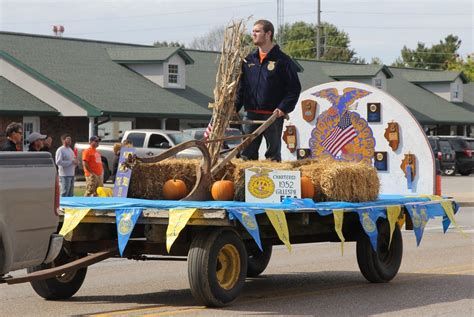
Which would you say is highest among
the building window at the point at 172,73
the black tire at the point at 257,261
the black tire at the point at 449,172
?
the building window at the point at 172,73

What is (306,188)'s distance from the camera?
36.6 feet

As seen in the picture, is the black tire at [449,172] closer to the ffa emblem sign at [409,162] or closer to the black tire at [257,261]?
the ffa emblem sign at [409,162]

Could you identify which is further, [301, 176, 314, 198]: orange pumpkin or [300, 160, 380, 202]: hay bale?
[300, 160, 380, 202]: hay bale

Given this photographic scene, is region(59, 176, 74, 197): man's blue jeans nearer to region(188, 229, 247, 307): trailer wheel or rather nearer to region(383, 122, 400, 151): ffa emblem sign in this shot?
region(383, 122, 400, 151): ffa emblem sign

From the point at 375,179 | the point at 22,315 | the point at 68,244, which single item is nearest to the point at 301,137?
the point at 375,179

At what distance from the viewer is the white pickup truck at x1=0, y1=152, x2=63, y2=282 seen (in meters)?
8.30

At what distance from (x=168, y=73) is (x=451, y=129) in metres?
23.9

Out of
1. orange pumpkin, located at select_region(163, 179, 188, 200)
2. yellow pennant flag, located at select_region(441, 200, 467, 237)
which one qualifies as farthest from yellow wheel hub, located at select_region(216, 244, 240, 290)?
yellow pennant flag, located at select_region(441, 200, 467, 237)

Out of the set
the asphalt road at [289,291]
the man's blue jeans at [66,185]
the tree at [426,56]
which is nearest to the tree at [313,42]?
the tree at [426,56]

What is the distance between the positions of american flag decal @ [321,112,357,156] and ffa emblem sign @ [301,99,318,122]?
352mm

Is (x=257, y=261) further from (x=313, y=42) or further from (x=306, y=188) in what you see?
(x=313, y=42)

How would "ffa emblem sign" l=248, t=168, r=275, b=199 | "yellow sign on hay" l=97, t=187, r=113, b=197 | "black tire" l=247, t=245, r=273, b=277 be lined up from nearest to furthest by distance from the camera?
"ffa emblem sign" l=248, t=168, r=275, b=199
"yellow sign on hay" l=97, t=187, r=113, b=197
"black tire" l=247, t=245, r=273, b=277

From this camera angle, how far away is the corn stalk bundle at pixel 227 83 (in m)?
11.7

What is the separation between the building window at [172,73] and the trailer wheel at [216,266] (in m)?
38.9
